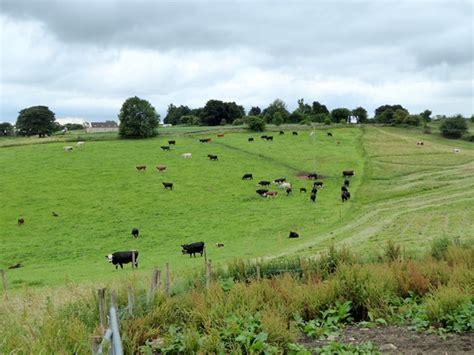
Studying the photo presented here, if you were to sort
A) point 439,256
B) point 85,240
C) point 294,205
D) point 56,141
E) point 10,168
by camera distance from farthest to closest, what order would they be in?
point 56,141
point 10,168
point 294,205
point 85,240
point 439,256

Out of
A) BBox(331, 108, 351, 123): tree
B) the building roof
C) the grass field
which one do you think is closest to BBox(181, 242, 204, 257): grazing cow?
the grass field

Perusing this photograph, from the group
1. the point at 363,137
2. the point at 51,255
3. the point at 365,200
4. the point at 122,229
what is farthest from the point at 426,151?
the point at 51,255

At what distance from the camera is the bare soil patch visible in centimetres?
769

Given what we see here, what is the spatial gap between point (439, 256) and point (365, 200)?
2733 cm

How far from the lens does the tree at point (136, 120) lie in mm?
75500

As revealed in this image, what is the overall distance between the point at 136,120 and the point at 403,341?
235 feet

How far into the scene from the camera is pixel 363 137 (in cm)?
7694

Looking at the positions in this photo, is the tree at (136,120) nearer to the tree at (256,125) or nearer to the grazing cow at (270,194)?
the tree at (256,125)

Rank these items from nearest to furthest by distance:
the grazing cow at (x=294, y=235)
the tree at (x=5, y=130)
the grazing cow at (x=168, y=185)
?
the grazing cow at (x=294, y=235), the grazing cow at (x=168, y=185), the tree at (x=5, y=130)

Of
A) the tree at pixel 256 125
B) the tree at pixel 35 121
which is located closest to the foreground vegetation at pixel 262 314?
the tree at pixel 256 125

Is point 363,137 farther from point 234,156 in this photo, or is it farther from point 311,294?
point 311,294

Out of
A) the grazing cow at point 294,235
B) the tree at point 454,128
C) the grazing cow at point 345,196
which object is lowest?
the grazing cow at point 294,235

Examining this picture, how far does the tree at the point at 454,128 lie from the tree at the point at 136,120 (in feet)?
179

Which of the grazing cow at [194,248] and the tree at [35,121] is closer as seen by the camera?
the grazing cow at [194,248]
